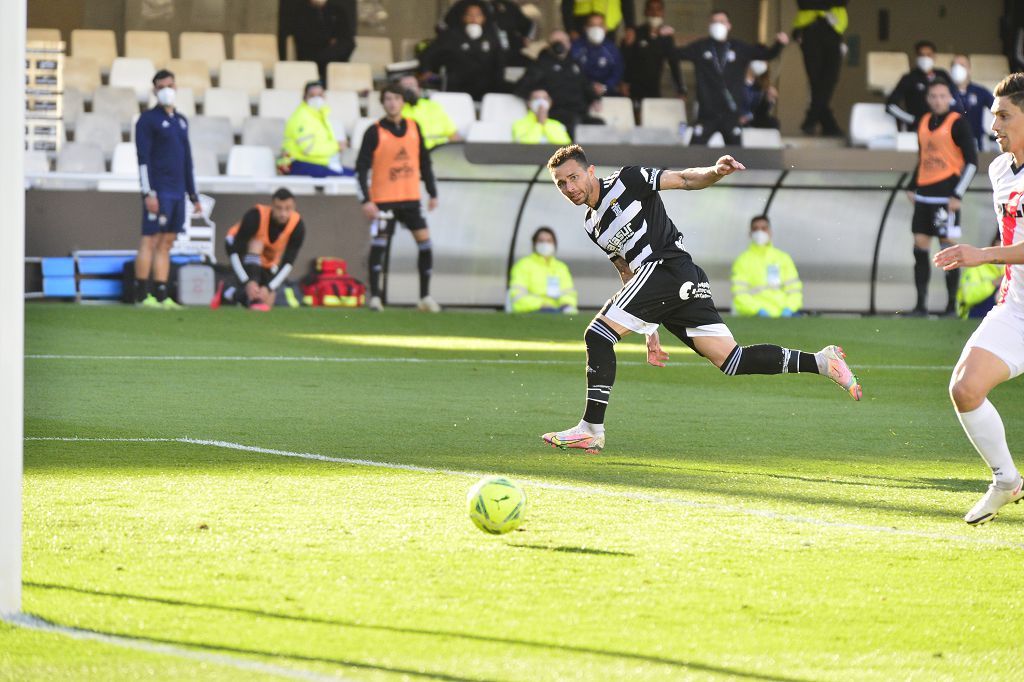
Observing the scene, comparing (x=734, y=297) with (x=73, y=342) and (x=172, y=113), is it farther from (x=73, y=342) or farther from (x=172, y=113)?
(x=73, y=342)

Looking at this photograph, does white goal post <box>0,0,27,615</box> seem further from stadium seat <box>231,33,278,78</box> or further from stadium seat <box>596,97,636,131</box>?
stadium seat <box>231,33,278,78</box>

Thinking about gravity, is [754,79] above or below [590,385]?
above

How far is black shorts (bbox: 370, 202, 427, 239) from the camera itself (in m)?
17.2

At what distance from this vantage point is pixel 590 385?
7.87m

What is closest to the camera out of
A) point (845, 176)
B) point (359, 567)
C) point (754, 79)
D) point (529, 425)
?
point (359, 567)

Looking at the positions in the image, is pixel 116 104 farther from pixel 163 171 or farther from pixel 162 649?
pixel 162 649

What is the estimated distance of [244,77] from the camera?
878 inches

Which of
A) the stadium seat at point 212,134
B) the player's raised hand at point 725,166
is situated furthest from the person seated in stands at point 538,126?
the player's raised hand at point 725,166

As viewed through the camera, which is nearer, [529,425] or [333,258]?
[529,425]

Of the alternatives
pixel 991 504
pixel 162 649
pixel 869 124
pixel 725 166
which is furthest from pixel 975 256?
pixel 869 124

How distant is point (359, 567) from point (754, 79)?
19.0m

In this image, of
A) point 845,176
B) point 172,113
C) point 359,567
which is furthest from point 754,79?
point 359,567

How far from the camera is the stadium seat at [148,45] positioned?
22.8 meters

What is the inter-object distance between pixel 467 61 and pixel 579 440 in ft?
48.4
